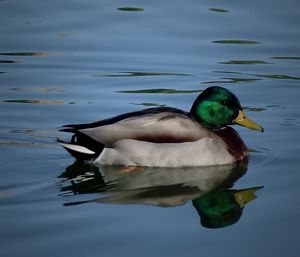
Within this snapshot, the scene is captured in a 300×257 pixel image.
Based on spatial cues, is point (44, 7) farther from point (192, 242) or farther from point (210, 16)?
point (192, 242)

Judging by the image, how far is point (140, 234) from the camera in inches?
315

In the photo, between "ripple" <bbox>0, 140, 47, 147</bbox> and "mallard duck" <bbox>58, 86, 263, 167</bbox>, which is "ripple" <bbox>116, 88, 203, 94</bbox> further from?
"mallard duck" <bbox>58, 86, 263, 167</bbox>

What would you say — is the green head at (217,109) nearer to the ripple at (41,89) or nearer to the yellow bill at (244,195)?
the yellow bill at (244,195)

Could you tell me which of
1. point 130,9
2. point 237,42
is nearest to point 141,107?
point 237,42

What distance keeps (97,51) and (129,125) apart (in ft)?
16.9

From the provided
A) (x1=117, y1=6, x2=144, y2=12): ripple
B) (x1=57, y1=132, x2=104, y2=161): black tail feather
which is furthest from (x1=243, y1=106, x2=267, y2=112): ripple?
(x1=117, y1=6, x2=144, y2=12): ripple

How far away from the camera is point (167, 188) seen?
9.55 metres

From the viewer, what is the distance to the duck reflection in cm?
898

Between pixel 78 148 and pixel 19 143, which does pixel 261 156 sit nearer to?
pixel 78 148

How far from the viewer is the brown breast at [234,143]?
10430 millimetres

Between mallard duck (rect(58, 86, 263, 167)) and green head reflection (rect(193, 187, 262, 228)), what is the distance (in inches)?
34.9

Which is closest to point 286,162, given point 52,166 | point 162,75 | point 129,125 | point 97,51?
point 129,125

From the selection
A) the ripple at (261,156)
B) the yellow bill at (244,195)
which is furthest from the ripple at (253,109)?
the yellow bill at (244,195)

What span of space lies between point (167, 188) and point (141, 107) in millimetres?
3056
